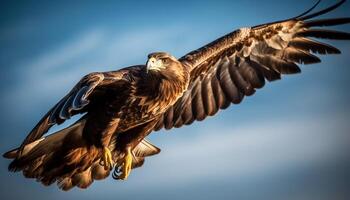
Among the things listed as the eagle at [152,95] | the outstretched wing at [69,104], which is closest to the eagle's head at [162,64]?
the eagle at [152,95]

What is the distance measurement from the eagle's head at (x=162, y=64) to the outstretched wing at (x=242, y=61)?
1.70 ft

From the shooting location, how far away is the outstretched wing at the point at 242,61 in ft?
27.1

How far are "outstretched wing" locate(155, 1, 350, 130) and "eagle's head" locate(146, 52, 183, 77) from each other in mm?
518

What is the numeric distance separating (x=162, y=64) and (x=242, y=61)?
1574mm

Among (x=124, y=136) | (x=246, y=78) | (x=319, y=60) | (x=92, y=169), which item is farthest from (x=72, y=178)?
(x=319, y=60)

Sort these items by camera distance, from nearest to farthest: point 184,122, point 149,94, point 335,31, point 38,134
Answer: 1. point 38,134
2. point 149,94
3. point 335,31
4. point 184,122

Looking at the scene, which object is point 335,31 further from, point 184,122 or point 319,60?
point 184,122

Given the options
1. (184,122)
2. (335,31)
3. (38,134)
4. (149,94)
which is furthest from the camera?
(184,122)

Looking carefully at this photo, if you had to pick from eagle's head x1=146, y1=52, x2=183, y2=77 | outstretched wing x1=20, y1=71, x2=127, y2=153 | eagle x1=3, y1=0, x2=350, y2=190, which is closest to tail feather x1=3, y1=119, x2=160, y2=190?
eagle x1=3, y1=0, x2=350, y2=190

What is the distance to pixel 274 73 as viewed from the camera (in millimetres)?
8438

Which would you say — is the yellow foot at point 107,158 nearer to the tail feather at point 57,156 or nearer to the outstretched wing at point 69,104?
the tail feather at point 57,156

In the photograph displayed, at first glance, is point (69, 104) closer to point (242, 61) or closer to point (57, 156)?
point (57, 156)

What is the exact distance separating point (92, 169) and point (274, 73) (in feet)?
8.34

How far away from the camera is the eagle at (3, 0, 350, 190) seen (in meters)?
7.41
